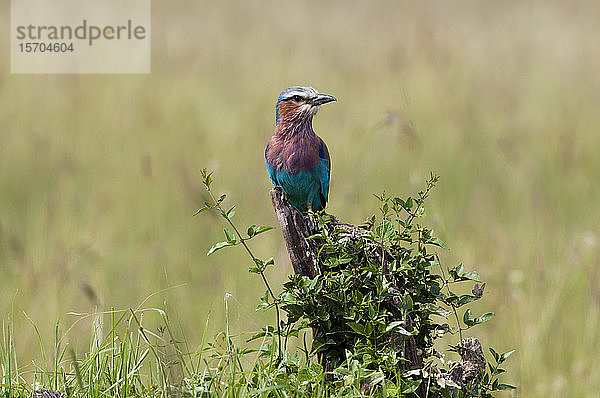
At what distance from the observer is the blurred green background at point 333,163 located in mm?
4754

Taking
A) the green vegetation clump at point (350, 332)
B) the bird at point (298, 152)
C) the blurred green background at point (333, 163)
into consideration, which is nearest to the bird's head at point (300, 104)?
the bird at point (298, 152)

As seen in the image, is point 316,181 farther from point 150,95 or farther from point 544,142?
point 150,95

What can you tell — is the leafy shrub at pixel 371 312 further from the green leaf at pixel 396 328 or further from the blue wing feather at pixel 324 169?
→ the blue wing feather at pixel 324 169

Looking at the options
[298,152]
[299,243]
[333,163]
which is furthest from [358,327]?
[333,163]

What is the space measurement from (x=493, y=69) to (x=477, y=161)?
2.20 m

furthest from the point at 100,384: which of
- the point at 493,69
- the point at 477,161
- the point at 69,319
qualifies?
the point at 493,69

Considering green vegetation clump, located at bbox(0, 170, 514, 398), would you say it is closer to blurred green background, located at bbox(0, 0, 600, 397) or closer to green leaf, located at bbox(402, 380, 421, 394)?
green leaf, located at bbox(402, 380, 421, 394)

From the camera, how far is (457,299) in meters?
2.35

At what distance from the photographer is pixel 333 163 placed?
6.27 metres

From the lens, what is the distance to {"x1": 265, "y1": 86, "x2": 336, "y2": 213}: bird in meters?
3.15

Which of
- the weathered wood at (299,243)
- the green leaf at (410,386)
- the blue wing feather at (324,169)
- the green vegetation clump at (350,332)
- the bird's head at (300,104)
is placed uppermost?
the bird's head at (300,104)

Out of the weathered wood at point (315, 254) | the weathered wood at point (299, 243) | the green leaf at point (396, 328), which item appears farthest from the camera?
the weathered wood at point (299, 243)

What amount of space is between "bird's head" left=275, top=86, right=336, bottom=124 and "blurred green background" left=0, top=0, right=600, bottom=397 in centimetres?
56

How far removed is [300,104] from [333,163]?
309cm
